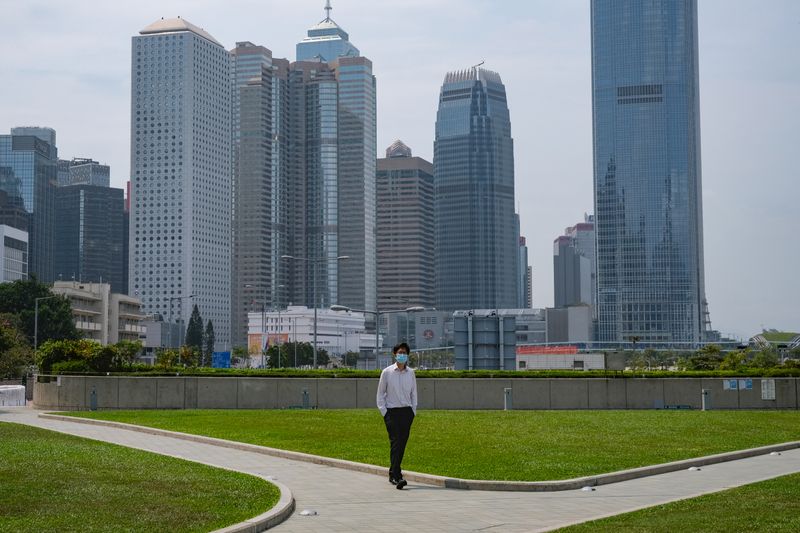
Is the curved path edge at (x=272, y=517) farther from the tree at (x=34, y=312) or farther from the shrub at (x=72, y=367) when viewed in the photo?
the tree at (x=34, y=312)

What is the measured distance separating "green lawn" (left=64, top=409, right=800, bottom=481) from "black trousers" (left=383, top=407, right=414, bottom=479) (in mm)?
1155

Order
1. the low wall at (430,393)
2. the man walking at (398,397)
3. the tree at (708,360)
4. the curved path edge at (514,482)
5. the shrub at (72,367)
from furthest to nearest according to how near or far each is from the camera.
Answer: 1. the tree at (708,360)
2. the shrub at (72,367)
3. the low wall at (430,393)
4. the man walking at (398,397)
5. the curved path edge at (514,482)

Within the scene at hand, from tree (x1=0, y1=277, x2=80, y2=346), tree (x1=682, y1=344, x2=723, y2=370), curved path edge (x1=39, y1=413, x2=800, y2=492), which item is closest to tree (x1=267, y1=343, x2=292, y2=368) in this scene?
tree (x1=0, y1=277, x2=80, y2=346)

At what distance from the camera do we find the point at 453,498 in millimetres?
15086

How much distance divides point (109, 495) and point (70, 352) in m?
34.5

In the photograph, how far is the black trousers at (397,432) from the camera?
16219mm

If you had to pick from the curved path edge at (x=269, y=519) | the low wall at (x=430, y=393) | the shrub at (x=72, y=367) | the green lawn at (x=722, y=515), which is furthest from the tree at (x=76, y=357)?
the green lawn at (x=722, y=515)

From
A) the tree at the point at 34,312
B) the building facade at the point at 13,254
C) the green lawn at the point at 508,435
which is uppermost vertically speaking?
the building facade at the point at 13,254

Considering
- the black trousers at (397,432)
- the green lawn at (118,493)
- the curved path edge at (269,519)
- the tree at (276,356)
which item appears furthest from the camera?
the tree at (276,356)

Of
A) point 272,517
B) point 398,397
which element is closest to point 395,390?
point 398,397

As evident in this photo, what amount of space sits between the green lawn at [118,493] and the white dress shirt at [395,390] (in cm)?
235

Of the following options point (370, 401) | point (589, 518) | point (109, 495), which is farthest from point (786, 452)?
point (370, 401)

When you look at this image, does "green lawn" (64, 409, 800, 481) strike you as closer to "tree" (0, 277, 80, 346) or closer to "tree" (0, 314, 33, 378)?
"tree" (0, 314, 33, 378)

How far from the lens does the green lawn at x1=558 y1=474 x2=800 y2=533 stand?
11.7 metres
